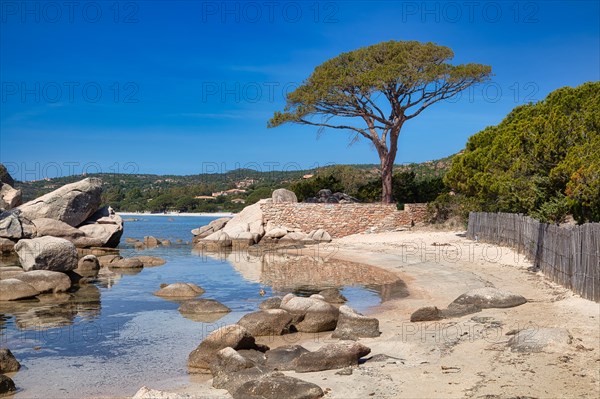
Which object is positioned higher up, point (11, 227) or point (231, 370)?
point (11, 227)

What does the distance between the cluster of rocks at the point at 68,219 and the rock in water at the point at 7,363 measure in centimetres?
2363

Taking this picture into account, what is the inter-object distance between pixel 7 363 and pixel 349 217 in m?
28.1

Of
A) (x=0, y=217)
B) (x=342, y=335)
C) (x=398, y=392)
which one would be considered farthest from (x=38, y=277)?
(x=0, y=217)

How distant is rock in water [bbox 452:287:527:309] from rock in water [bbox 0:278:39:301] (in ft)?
39.2

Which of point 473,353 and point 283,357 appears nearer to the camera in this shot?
point 473,353

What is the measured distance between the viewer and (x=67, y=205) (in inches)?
1382

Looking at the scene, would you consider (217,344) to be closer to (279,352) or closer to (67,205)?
(279,352)

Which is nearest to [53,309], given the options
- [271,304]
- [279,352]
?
[271,304]

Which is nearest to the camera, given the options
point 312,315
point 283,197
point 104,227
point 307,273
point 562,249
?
point 312,315

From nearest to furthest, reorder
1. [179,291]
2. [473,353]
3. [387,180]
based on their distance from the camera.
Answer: [473,353], [179,291], [387,180]

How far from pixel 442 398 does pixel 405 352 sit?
2578 millimetres

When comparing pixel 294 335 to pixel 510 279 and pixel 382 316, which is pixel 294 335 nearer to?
pixel 382 316

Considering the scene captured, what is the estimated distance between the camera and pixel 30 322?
45.2 ft

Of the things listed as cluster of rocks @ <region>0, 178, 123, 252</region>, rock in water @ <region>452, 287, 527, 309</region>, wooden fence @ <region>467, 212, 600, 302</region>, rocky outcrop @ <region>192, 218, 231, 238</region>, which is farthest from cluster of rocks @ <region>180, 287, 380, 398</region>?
rocky outcrop @ <region>192, 218, 231, 238</region>
